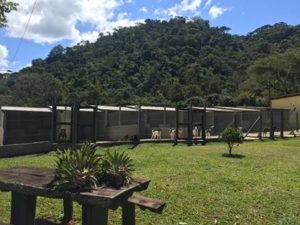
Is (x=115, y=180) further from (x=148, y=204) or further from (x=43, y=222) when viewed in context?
(x=43, y=222)

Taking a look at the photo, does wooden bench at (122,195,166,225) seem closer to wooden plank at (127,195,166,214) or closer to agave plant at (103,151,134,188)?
wooden plank at (127,195,166,214)

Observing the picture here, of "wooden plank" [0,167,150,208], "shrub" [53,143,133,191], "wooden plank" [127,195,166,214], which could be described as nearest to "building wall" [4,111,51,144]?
"wooden plank" [0,167,150,208]

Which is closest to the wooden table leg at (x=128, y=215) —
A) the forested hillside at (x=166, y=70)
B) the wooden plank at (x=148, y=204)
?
the wooden plank at (x=148, y=204)

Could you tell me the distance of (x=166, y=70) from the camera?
81.0m

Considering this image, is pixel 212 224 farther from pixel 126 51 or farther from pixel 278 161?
pixel 126 51

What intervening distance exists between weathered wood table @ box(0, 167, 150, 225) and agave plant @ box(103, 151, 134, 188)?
11 cm

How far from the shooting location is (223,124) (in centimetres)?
3628

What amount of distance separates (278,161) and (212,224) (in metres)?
10.0

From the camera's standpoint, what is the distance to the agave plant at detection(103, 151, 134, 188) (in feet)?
19.1

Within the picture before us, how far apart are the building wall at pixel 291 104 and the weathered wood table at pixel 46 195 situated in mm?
40114

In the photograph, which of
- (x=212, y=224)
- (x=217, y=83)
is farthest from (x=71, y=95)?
(x=212, y=224)

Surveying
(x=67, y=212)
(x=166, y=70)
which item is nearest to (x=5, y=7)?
(x=67, y=212)

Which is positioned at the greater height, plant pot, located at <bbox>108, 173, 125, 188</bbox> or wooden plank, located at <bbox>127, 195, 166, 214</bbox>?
plant pot, located at <bbox>108, 173, 125, 188</bbox>

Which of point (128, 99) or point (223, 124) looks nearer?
point (223, 124)
